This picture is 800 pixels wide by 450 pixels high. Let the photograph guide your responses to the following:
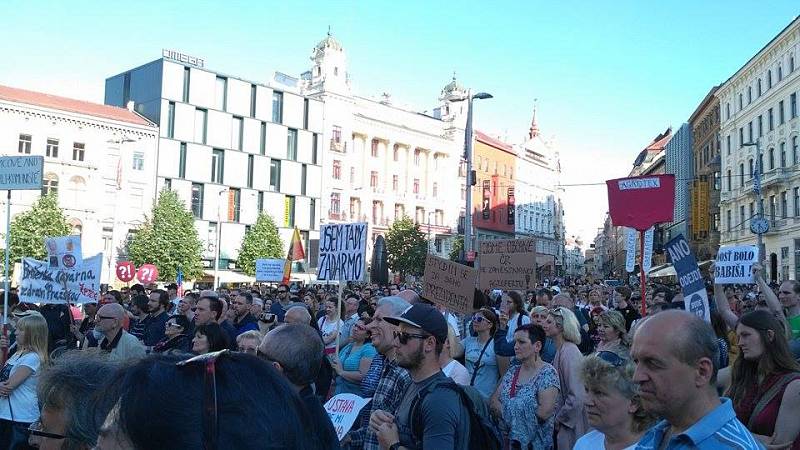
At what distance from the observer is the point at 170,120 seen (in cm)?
5381

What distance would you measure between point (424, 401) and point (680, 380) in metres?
1.49

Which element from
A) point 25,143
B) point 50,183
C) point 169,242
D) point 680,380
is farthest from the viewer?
point 169,242

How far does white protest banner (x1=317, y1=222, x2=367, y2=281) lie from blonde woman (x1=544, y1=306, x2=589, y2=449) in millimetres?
3355

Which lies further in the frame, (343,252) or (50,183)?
(50,183)

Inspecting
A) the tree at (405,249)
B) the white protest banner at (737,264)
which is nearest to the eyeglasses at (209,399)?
the white protest banner at (737,264)

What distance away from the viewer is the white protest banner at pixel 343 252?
967 cm

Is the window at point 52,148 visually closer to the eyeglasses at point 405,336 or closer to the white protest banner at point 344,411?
the white protest banner at point 344,411

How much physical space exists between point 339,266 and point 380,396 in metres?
5.33

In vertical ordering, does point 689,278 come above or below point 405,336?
above

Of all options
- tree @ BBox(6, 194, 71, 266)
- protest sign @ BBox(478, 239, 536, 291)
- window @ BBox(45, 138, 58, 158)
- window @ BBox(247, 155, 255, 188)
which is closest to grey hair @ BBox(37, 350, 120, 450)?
protest sign @ BBox(478, 239, 536, 291)

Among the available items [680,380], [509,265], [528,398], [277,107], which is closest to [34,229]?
[277,107]

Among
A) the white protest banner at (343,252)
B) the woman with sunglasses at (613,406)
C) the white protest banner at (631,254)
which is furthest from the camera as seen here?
the white protest banner at (631,254)

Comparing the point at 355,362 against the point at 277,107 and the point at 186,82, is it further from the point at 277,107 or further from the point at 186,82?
the point at 277,107

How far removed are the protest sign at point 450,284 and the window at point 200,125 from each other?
161 feet
